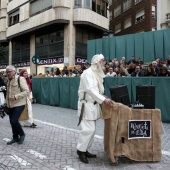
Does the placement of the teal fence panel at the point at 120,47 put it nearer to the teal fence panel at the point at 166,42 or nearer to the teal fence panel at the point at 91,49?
the teal fence panel at the point at 91,49

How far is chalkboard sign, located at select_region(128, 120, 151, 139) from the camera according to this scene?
5.09m

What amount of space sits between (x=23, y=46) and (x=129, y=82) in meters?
23.8

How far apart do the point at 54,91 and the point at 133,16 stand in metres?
27.0

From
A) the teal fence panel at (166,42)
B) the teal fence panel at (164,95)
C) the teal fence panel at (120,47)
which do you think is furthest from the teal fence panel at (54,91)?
the teal fence panel at (166,42)

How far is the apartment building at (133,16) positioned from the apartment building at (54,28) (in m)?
8.78

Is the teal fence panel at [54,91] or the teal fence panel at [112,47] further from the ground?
the teal fence panel at [112,47]

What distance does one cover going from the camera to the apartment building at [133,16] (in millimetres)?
35406

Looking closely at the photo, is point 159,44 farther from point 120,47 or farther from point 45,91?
point 45,91

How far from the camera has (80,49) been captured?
86.6ft

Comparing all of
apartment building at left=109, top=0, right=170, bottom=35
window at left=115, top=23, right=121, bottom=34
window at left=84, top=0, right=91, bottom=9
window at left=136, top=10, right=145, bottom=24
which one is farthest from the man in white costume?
window at left=115, top=23, right=121, bottom=34

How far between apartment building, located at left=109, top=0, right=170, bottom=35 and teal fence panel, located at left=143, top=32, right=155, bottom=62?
1539 cm

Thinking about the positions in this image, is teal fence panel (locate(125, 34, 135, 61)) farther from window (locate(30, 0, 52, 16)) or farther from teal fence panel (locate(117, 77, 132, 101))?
window (locate(30, 0, 52, 16))

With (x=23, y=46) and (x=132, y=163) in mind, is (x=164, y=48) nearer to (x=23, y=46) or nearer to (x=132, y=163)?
(x=132, y=163)

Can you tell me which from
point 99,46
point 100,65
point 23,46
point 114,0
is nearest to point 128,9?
point 114,0
